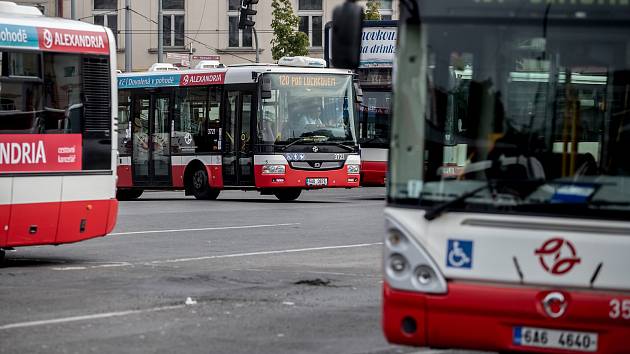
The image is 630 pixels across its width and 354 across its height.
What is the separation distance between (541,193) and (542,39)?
0.97 metres

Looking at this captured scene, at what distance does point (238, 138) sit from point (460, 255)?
22.0 meters

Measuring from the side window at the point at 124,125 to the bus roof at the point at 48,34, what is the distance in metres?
16.0

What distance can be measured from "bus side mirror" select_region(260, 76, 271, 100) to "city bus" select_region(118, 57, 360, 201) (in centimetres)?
2

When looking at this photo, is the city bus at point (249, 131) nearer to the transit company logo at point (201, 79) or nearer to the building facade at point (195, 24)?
the transit company logo at point (201, 79)

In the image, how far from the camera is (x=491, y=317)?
26.0ft

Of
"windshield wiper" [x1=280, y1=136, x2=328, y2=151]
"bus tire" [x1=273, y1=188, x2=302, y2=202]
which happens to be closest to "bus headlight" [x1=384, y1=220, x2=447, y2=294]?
"windshield wiper" [x1=280, y1=136, x2=328, y2=151]

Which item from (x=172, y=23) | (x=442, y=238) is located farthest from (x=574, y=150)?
(x=172, y=23)

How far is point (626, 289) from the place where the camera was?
7781 millimetres

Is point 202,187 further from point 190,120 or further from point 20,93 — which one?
point 20,93

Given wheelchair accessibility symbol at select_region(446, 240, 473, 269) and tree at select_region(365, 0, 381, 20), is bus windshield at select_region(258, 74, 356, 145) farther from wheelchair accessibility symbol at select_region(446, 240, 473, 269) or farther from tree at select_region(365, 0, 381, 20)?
tree at select_region(365, 0, 381, 20)

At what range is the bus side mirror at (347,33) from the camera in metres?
8.30

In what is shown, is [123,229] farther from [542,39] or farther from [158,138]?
[542,39]

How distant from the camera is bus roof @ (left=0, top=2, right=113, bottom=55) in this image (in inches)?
593

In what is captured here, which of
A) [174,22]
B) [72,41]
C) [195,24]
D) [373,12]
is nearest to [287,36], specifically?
[373,12]
